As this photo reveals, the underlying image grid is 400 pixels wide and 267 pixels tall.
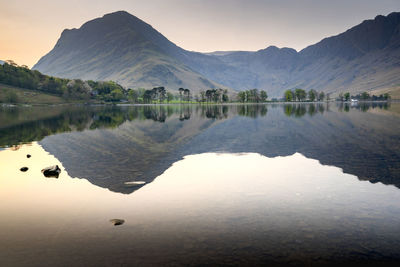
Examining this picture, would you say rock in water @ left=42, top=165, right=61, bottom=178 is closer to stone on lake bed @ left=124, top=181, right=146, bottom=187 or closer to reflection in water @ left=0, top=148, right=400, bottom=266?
reflection in water @ left=0, top=148, right=400, bottom=266

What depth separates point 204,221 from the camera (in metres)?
18.5

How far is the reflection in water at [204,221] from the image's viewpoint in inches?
569

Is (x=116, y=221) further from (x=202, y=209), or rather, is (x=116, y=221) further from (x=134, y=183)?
(x=134, y=183)

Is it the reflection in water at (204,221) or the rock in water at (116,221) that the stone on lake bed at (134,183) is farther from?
the rock in water at (116,221)

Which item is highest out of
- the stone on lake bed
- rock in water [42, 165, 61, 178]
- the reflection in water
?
rock in water [42, 165, 61, 178]

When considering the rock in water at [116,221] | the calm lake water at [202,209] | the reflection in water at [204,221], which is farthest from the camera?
the rock in water at [116,221]

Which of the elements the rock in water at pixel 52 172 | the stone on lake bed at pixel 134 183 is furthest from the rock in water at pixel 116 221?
the rock in water at pixel 52 172

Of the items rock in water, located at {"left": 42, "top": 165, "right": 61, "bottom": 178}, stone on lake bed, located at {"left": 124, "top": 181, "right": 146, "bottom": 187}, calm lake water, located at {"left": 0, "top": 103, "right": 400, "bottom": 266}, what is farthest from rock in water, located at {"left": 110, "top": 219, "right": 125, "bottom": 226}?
rock in water, located at {"left": 42, "top": 165, "right": 61, "bottom": 178}

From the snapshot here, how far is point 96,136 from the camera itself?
61469 mm

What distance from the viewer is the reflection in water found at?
14453 mm

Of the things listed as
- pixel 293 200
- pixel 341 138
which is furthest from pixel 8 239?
pixel 341 138

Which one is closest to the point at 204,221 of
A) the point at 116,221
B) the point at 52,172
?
the point at 116,221

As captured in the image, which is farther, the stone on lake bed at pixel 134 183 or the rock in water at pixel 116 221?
the stone on lake bed at pixel 134 183

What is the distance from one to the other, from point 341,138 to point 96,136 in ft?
167
